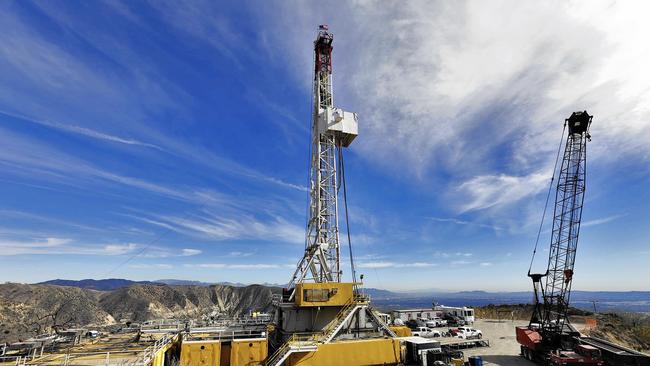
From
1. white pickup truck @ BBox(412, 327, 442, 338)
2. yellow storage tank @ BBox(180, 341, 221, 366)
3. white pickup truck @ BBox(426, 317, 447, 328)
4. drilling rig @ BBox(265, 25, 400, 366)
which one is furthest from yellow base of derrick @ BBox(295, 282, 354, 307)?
white pickup truck @ BBox(426, 317, 447, 328)

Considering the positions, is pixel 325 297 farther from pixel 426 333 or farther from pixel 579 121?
pixel 579 121

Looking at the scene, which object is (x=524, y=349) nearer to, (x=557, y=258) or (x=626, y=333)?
(x=557, y=258)

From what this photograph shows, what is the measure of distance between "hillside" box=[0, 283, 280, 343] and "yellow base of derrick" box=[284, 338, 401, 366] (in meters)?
57.4

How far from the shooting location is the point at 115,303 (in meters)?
83.8

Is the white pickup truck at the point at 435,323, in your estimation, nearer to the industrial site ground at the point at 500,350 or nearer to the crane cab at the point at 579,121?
the industrial site ground at the point at 500,350

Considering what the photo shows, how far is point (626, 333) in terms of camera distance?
1751 inches

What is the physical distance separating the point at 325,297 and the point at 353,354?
421 centimetres

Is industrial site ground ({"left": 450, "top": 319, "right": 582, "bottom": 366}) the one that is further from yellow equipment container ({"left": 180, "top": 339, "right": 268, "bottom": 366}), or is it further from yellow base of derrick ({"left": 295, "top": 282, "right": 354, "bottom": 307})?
yellow equipment container ({"left": 180, "top": 339, "right": 268, "bottom": 366})

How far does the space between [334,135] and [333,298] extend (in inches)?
546

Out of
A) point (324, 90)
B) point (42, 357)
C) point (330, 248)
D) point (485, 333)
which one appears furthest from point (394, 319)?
point (42, 357)

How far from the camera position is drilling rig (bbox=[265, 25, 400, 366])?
2130 cm

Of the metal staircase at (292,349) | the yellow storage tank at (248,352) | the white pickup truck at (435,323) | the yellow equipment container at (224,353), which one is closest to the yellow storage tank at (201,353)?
the yellow equipment container at (224,353)

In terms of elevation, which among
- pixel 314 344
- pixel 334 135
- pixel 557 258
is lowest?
pixel 314 344

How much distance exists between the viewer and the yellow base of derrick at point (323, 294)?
23.8 metres
